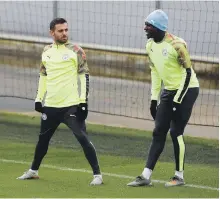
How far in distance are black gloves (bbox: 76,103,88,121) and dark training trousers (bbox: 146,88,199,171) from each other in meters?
0.78

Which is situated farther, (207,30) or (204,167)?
(207,30)

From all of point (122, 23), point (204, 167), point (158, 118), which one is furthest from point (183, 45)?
point (122, 23)

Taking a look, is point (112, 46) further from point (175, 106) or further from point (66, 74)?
point (175, 106)

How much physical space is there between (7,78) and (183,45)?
356 inches

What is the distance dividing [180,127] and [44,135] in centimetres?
147

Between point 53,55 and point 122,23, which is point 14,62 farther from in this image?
point 53,55

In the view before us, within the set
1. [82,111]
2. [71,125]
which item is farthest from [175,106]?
[71,125]

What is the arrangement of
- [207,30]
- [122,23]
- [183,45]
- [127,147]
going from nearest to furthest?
1. [183,45]
2. [127,147]
3. [207,30]
4. [122,23]

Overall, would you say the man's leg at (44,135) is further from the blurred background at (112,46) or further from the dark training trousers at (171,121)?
the blurred background at (112,46)

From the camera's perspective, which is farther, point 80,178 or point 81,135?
point 80,178

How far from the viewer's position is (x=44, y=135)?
1156 cm

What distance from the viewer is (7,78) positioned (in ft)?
64.8

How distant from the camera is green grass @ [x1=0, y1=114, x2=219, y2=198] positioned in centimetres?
A: 1095

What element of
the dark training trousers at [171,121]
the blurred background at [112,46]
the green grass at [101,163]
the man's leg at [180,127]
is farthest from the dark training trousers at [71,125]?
the blurred background at [112,46]
